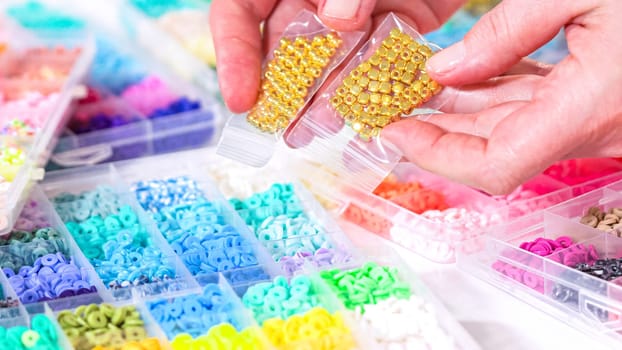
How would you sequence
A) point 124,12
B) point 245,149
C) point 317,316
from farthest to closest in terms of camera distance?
point 124,12, point 245,149, point 317,316

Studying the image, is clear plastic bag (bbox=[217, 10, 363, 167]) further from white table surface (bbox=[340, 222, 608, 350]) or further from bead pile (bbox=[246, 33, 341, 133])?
white table surface (bbox=[340, 222, 608, 350])

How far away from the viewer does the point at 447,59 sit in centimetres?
163

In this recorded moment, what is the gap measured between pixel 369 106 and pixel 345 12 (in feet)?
0.66

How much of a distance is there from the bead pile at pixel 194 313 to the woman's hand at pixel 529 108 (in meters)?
0.43

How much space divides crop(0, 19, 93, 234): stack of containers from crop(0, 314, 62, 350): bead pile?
1.14 ft

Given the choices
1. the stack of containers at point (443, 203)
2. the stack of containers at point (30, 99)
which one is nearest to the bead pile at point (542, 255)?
the stack of containers at point (443, 203)

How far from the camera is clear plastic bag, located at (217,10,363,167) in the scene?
1.80 metres

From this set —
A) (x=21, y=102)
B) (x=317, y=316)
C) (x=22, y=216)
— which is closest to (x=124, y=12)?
(x=21, y=102)

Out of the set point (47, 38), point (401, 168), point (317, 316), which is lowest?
point (317, 316)

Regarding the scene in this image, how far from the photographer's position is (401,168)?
205 centimetres

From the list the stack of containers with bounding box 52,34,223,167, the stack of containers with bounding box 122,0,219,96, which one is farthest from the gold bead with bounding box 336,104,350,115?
the stack of containers with bounding box 122,0,219,96

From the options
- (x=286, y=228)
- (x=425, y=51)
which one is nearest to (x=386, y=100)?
(x=425, y=51)

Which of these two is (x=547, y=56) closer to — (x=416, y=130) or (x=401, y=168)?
(x=401, y=168)

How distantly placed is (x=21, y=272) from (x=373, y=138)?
0.71m
